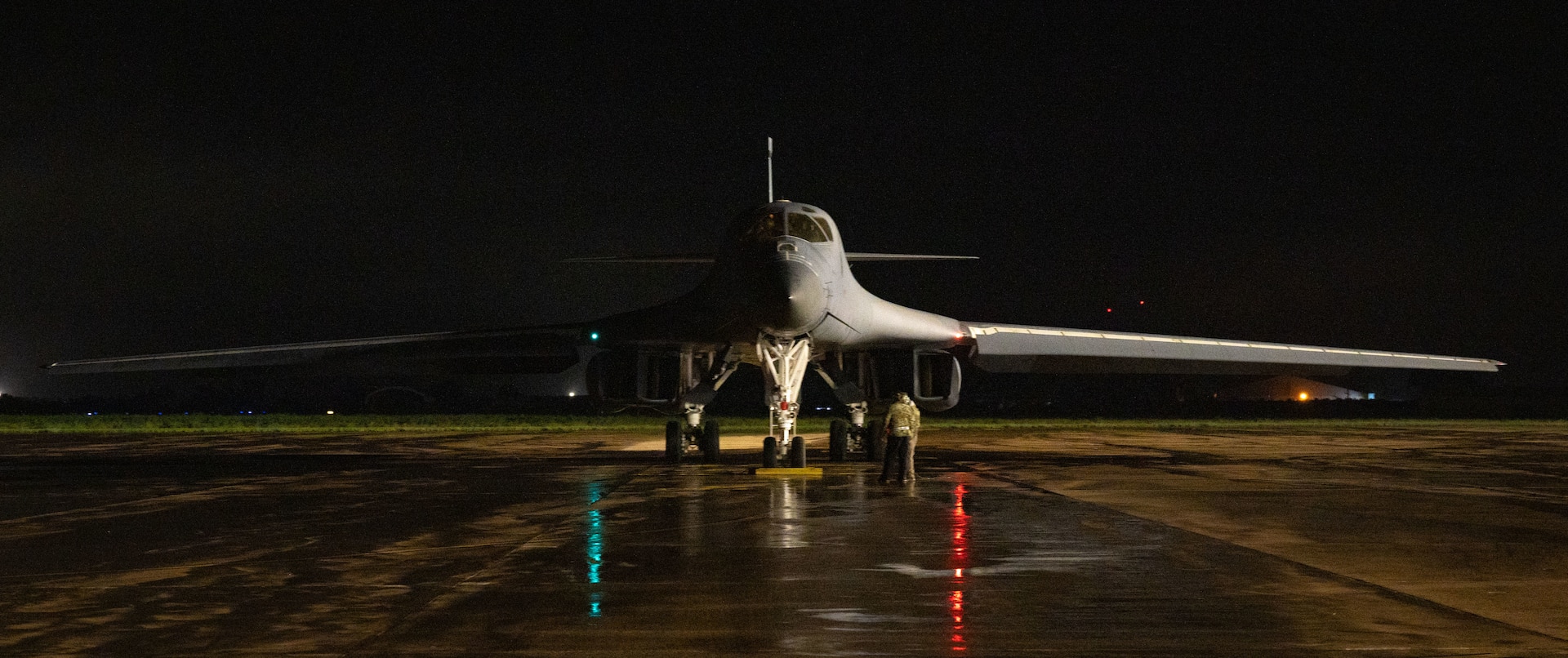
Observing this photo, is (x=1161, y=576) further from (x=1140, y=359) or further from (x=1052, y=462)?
(x=1140, y=359)

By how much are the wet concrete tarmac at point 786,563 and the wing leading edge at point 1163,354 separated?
4.58 meters

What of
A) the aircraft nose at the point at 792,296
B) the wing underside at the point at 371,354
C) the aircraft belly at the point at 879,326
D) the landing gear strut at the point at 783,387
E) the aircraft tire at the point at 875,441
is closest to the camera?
the aircraft nose at the point at 792,296

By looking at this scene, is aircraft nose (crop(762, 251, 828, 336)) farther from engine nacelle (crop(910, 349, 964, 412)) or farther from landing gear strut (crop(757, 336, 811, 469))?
engine nacelle (crop(910, 349, 964, 412))

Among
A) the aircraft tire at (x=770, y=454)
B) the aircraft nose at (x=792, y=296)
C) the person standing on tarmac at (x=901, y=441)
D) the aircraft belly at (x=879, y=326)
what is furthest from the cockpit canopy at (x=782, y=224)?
the person standing on tarmac at (x=901, y=441)

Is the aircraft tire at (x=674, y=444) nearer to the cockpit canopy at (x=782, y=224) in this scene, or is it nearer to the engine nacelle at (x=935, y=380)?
the cockpit canopy at (x=782, y=224)

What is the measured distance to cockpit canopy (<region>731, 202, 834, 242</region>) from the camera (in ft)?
48.0

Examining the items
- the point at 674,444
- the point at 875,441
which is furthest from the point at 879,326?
the point at 674,444

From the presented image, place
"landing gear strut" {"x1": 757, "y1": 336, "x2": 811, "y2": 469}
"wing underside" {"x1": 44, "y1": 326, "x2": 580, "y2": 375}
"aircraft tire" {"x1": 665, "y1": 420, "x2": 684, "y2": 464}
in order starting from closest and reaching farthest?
"landing gear strut" {"x1": 757, "y1": 336, "x2": 811, "y2": 469}
"aircraft tire" {"x1": 665, "y1": 420, "x2": 684, "y2": 464}
"wing underside" {"x1": 44, "y1": 326, "x2": 580, "y2": 375}

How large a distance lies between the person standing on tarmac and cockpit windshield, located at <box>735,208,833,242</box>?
274cm

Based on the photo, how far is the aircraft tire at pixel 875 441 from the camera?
56.8ft

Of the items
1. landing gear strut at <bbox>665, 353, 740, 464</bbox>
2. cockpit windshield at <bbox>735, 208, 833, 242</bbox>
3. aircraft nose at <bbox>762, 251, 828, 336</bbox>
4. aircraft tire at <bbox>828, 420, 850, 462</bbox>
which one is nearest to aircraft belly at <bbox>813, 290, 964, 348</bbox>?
aircraft nose at <bbox>762, 251, 828, 336</bbox>

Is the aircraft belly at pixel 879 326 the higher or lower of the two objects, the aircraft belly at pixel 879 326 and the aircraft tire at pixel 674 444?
the higher

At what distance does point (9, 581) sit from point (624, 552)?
3230 mm

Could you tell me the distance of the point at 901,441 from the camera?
42.4 ft
